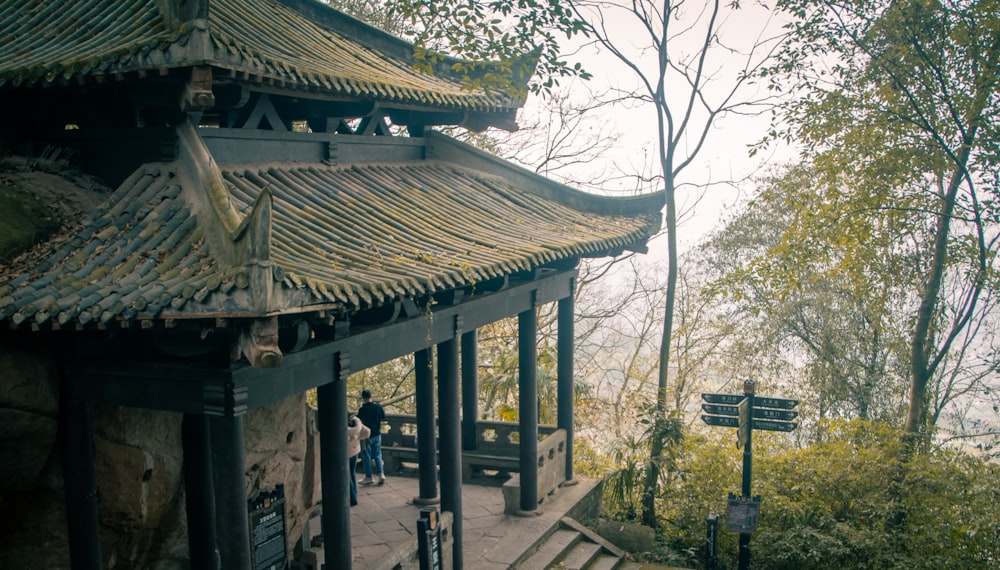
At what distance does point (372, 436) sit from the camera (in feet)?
36.3

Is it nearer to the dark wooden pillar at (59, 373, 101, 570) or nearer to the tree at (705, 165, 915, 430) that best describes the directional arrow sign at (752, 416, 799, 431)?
the tree at (705, 165, 915, 430)

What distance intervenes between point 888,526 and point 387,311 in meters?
8.67

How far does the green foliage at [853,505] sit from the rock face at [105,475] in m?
7.42

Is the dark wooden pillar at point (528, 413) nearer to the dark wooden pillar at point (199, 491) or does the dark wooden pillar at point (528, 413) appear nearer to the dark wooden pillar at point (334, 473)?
the dark wooden pillar at point (334, 473)

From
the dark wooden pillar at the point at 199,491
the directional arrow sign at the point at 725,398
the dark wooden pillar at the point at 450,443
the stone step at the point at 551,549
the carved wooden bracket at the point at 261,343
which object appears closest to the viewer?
the carved wooden bracket at the point at 261,343

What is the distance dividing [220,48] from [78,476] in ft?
10.6

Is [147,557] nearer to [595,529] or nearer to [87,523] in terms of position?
[87,523]

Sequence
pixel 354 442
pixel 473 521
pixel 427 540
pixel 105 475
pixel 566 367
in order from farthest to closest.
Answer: pixel 566 367, pixel 473 521, pixel 354 442, pixel 427 540, pixel 105 475

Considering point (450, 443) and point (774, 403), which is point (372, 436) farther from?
point (774, 403)

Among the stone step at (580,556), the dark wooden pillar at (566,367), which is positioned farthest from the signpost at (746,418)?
the dark wooden pillar at (566,367)

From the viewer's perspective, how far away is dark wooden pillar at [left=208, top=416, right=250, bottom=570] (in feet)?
18.4

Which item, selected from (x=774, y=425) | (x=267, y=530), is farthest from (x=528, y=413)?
(x=267, y=530)

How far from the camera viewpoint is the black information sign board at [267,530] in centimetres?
671

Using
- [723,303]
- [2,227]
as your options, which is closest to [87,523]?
[2,227]
